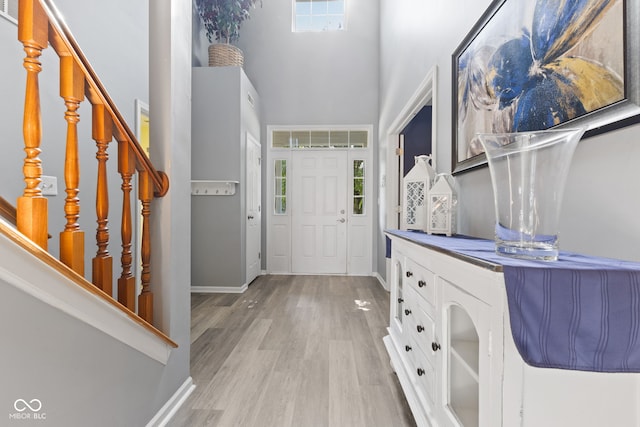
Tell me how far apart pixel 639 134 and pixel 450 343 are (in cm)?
79

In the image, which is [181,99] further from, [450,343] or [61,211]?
[450,343]

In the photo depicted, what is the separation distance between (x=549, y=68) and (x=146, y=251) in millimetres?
1790

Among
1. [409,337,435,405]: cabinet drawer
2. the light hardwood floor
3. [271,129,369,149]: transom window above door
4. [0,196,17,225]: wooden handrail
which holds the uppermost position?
[271,129,369,149]: transom window above door

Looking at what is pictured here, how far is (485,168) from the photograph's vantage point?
4.98ft

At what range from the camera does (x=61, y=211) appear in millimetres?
2078

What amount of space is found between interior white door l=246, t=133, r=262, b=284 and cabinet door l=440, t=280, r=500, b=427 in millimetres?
3437

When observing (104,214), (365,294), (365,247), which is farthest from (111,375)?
(365,247)

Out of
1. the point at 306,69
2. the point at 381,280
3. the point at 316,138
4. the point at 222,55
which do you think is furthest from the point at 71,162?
the point at 306,69

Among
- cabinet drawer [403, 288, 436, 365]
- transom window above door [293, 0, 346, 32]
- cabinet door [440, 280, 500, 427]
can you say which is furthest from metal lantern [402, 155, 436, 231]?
transom window above door [293, 0, 346, 32]

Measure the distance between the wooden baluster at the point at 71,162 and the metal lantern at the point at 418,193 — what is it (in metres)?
1.56

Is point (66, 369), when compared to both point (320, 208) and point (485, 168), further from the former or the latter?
point (320, 208)

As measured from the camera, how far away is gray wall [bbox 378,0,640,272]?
83cm

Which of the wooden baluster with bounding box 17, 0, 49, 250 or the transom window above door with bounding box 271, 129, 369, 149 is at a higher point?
the transom window above door with bounding box 271, 129, 369, 149

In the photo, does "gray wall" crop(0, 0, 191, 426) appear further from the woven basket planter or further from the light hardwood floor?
the woven basket planter
